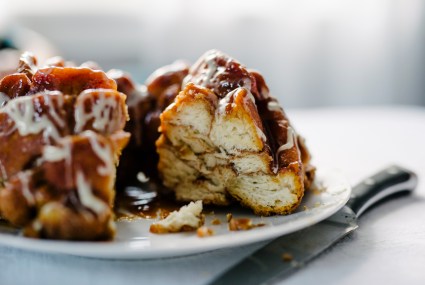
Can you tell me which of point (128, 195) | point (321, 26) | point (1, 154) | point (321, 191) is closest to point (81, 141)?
point (1, 154)

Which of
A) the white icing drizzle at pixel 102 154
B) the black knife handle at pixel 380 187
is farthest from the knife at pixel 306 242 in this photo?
the white icing drizzle at pixel 102 154

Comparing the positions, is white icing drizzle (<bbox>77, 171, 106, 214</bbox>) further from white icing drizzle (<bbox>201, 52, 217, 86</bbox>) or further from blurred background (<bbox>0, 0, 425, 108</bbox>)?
blurred background (<bbox>0, 0, 425, 108</bbox>)

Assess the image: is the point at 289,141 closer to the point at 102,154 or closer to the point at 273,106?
the point at 273,106

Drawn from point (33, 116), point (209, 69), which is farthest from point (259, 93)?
point (33, 116)

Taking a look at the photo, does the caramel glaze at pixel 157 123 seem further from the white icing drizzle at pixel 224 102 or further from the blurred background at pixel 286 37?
the blurred background at pixel 286 37

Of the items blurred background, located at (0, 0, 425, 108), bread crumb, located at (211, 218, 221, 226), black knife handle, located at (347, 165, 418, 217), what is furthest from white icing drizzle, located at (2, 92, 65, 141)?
blurred background, located at (0, 0, 425, 108)

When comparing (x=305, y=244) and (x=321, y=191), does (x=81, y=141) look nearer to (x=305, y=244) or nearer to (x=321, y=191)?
(x=305, y=244)
